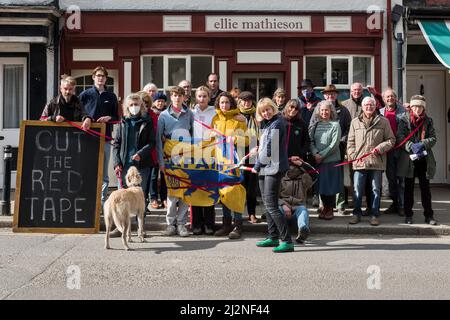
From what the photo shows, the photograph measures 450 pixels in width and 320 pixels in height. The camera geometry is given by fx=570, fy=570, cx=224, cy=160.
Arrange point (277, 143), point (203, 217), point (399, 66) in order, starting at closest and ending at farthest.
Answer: point (277, 143) < point (203, 217) < point (399, 66)

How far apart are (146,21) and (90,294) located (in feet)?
26.5

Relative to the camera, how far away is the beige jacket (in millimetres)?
8930

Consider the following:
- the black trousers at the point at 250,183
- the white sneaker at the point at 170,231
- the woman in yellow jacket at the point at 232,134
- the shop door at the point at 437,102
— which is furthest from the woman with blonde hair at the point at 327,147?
the shop door at the point at 437,102

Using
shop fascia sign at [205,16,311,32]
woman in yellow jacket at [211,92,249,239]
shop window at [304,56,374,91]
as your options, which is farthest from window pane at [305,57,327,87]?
woman in yellow jacket at [211,92,249,239]

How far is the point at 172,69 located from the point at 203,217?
484 cm

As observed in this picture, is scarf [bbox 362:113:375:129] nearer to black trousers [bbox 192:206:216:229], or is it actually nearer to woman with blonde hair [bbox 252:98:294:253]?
woman with blonde hair [bbox 252:98:294:253]

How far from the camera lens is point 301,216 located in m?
8.04

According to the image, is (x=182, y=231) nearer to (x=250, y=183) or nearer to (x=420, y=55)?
(x=250, y=183)

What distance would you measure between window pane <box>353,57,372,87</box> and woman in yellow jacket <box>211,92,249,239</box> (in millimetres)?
5242

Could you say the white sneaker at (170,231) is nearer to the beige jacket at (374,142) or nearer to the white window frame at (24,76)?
the beige jacket at (374,142)

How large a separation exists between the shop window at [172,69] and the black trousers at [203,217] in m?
4.56

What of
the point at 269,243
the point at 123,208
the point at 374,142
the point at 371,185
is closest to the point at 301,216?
the point at 269,243

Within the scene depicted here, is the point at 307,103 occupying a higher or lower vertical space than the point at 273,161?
higher

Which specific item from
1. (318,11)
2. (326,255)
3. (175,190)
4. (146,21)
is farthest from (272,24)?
(326,255)
